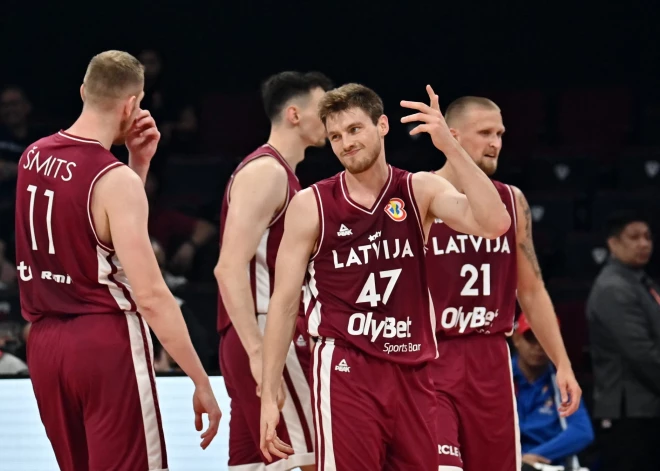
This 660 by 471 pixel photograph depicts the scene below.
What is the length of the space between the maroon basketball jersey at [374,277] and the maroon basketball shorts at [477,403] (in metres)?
0.70

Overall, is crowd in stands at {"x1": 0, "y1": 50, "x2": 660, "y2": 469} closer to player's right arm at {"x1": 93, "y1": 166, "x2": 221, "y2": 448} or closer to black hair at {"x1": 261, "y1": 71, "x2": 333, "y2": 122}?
black hair at {"x1": 261, "y1": 71, "x2": 333, "y2": 122}

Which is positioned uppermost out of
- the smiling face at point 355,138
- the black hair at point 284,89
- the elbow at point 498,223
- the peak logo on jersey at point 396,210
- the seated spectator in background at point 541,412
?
the black hair at point 284,89

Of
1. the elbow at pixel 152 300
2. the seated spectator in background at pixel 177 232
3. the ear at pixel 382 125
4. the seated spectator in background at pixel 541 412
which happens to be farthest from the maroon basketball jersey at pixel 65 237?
the seated spectator in background at pixel 177 232

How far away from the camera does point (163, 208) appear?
33.6ft

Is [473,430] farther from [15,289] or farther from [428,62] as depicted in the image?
[428,62]

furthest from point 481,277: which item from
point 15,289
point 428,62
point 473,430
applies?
point 428,62

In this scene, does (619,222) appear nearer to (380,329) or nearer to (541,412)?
(541,412)

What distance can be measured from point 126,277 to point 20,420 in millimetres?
1915

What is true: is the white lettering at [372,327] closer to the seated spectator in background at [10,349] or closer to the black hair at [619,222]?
the seated spectator in background at [10,349]

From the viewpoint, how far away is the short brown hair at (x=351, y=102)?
4.82 m

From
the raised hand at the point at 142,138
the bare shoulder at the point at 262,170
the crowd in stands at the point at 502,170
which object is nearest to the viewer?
the raised hand at the point at 142,138

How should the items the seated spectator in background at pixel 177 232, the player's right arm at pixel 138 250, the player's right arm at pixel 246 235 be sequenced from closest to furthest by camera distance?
1. the player's right arm at pixel 138 250
2. the player's right arm at pixel 246 235
3. the seated spectator in background at pixel 177 232

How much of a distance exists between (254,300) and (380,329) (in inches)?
43.9

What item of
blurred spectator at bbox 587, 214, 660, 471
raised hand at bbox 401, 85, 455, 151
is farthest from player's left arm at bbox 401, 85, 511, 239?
blurred spectator at bbox 587, 214, 660, 471
